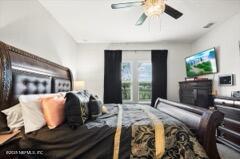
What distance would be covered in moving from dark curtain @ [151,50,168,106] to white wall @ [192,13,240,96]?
4.49 ft

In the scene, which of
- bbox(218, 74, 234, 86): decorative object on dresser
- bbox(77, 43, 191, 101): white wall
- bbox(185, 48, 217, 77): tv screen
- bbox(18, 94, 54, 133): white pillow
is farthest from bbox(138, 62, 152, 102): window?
bbox(18, 94, 54, 133): white pillow

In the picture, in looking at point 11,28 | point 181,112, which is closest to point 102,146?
point 181,112

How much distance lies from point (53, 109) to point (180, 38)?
4400mm

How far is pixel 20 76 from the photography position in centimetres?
200

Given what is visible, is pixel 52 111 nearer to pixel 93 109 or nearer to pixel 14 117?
pixel 14 117

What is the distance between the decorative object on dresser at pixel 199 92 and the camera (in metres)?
4.09

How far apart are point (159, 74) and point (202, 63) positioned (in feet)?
4.42

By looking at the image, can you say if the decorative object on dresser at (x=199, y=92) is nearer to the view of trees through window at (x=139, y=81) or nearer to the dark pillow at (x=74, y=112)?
the view of trees through window at (x=139, y=81)

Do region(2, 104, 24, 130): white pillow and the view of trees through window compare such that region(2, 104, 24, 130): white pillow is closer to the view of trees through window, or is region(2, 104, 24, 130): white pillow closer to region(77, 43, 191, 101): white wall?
region(77, 43, 191, 101): white wall

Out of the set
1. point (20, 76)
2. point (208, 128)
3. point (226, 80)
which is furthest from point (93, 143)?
point (226, 80)

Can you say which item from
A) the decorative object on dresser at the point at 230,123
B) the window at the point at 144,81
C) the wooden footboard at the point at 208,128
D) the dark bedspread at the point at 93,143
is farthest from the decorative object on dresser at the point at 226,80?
the dark bedspread at the point at 93,143

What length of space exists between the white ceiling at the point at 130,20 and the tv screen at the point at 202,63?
627mm

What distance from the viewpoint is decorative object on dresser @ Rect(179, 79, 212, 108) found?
13.4 ft

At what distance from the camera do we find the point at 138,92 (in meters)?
5.70
